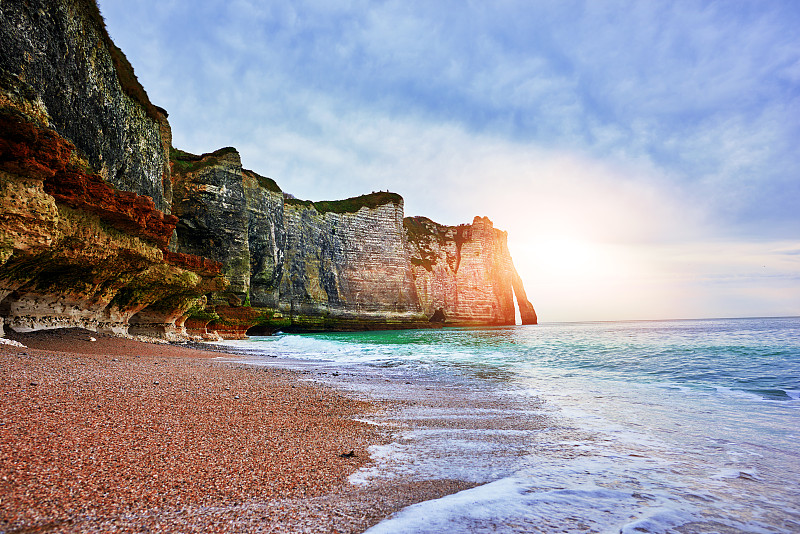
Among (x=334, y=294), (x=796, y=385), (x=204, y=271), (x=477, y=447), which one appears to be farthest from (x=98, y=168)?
(x=334, y=294)

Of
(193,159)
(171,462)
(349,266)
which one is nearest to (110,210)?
(171,462)

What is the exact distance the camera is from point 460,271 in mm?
62125

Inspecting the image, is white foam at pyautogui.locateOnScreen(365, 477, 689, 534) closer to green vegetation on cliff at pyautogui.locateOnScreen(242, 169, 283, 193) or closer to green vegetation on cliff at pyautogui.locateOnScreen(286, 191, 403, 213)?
green vegetation on cliff at pyautogui.locateOnScreen(242, 169, 283, 193)

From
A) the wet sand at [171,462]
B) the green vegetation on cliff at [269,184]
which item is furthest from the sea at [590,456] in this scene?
the green vegetation on cliff at [269,184]

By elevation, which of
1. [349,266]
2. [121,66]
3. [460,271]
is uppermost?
[121,66]

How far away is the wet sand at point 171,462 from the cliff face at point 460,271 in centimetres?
5356

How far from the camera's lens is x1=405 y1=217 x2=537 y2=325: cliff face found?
59.1 m

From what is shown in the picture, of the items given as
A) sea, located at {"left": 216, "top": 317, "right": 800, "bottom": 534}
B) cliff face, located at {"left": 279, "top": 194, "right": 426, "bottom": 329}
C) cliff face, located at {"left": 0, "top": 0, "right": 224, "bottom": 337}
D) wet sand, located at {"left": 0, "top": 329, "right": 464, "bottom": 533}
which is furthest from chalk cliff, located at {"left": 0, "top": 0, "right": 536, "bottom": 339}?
sea, located at {"left": 216, "top": 317, "right": 800, "bottom": 534}

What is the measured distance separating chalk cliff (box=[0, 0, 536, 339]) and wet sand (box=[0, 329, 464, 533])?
3206 millimetres

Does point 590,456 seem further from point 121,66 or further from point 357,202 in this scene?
point 357,202

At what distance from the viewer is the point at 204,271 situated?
Result: 15898 mm

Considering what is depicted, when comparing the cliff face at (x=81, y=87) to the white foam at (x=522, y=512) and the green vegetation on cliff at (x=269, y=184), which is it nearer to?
the white foam at (x=522, y=512)

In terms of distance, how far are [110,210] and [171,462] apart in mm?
7915

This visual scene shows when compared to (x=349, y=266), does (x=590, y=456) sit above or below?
below
